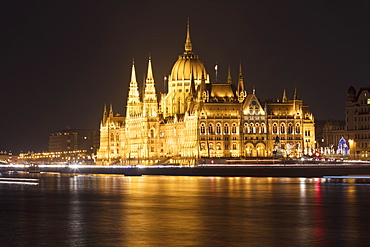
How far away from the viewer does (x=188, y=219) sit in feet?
168

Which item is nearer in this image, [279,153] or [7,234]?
[7,234]

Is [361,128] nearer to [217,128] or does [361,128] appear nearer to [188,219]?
[217,128]

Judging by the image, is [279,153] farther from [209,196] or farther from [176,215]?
[176,215]

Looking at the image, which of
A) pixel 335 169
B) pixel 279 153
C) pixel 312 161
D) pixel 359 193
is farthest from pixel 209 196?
pixel 279 153

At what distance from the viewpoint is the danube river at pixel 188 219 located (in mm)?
42219

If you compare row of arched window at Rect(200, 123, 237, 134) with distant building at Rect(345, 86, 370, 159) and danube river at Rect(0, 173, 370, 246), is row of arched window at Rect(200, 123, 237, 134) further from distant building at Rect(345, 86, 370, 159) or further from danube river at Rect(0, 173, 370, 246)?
danube river at Rect(0, 173, 370, 246)

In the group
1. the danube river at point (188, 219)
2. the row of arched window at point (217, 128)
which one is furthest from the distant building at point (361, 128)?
the danube river at point (188, 219)

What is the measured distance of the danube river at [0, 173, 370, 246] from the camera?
139ft

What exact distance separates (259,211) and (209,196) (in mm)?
15281

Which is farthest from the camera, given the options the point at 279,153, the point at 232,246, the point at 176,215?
the point at 279,153

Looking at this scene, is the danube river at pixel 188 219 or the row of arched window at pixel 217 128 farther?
the row of arched window at pixel 217 128

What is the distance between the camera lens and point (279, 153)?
19300cm

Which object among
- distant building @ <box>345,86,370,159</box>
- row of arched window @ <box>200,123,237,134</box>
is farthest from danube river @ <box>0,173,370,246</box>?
distant building @ <box>345,86,370,159</box>

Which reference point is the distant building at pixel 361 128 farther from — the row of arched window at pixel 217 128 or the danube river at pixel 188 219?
the danube river at pixel 188 219
